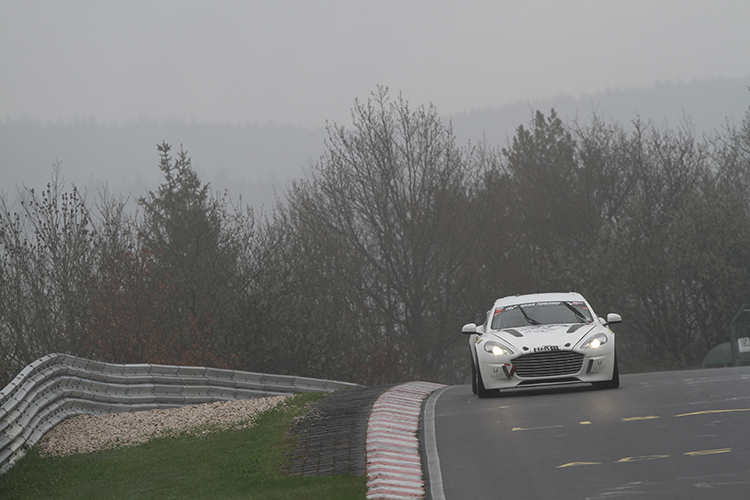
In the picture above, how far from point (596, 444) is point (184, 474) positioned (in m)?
4.58

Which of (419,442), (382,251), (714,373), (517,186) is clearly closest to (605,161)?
(517,186)

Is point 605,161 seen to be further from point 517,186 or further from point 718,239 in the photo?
point 718,239

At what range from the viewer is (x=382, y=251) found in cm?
4550

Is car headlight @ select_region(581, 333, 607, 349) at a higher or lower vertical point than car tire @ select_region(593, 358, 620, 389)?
higher

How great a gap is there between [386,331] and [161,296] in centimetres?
1698

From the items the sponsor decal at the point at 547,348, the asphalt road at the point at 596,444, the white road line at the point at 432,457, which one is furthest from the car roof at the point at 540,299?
the white road line at the point at 432,457

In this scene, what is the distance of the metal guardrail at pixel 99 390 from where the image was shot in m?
13.5

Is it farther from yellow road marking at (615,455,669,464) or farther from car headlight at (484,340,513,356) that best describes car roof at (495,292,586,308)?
yellow road marking at (615,455,669,464)

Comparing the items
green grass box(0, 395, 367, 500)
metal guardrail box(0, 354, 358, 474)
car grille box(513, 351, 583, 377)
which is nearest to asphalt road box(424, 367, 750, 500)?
car grille box(513, 351, 583, 377)

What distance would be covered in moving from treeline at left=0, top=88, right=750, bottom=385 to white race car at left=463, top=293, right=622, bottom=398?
13521 mm

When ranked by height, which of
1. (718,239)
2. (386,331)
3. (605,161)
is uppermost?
(605,161)

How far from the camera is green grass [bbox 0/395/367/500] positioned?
9.08m

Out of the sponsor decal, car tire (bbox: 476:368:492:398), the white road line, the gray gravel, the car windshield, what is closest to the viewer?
the white road line

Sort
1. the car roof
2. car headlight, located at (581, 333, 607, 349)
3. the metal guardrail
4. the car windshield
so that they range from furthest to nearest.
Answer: the car roof → the car windshield → car headlight, located at (581, 333, 607, 349) → the metal guardrail
